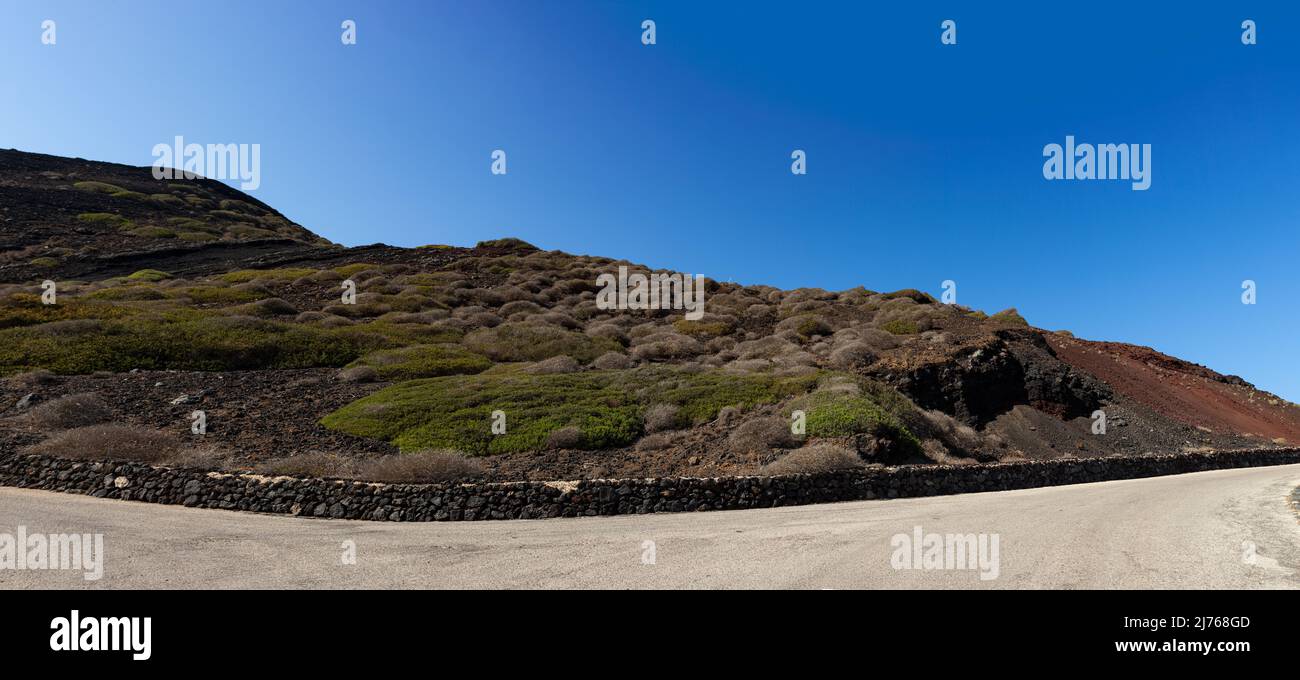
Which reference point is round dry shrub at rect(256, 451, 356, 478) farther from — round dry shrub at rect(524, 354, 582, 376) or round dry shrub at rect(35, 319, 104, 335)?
round dry shrub at rect(35, 319, 104, 335)

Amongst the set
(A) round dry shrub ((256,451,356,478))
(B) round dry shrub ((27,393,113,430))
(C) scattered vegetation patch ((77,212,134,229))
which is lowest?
(A) round dry shrub ((256,451,356,478))

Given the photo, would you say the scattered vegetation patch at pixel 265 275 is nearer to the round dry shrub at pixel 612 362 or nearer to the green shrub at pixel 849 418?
the round dry shrub at pixel 612 362

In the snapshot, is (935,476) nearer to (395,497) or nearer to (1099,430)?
(395,497)

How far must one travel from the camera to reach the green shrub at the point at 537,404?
25.6m

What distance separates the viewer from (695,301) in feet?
228

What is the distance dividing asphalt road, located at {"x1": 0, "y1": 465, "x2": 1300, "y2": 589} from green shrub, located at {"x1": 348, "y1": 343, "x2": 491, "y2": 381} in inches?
702

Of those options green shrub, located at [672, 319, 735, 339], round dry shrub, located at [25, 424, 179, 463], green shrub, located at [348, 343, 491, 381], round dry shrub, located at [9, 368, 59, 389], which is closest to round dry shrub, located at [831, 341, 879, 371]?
green shrub, located at [672, 319, 735, 339]

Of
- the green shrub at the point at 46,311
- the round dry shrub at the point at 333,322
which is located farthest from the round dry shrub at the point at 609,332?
the green shrub at the point at 46,311

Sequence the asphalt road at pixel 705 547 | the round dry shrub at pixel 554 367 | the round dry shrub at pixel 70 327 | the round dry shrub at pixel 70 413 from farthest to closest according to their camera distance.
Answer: the round dry shrub at pixel 554 367
the round dry shrub at pixel 70 327
the round dry shrub at pixel 70 413
the asphalt road at pixel 705 547

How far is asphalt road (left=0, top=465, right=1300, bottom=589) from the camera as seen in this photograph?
33.5 feet

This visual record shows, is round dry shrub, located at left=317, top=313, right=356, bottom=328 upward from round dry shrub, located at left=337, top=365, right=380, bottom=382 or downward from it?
upward

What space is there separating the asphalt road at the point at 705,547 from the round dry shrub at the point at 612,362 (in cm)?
2359

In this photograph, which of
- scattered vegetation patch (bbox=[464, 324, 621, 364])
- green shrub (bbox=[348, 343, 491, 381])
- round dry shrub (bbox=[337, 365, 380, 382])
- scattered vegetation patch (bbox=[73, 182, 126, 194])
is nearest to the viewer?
round dry shrub (bbox=[337, 365, 380, 382])
